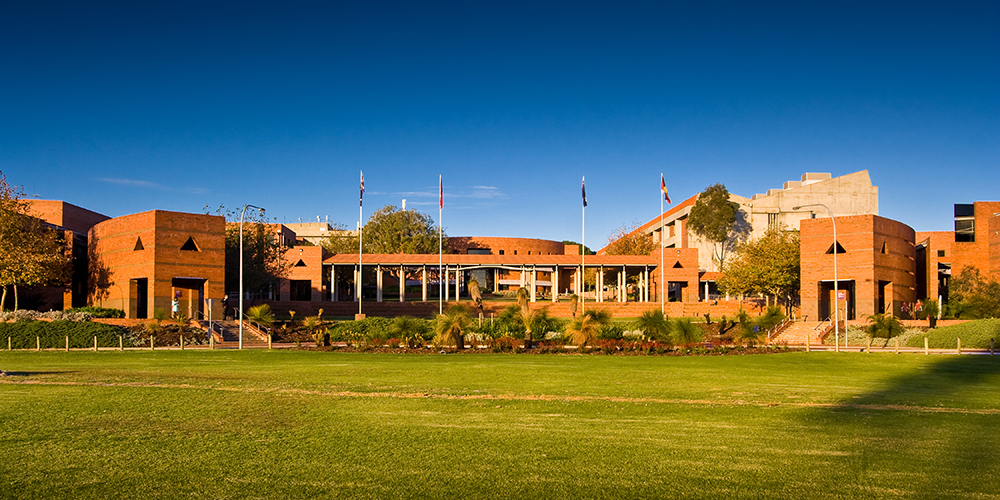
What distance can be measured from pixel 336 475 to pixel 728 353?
918 inches

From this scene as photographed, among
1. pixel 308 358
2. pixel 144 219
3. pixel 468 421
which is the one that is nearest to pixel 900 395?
pixel 468 421

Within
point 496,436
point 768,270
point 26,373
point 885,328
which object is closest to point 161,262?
point 26,373

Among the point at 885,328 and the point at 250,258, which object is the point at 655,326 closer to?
the point at 885,328

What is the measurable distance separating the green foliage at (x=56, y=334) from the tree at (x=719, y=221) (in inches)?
2261

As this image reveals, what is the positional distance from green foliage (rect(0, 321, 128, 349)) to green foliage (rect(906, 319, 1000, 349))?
37.9m

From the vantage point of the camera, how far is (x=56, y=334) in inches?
1252

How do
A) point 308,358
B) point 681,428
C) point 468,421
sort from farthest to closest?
point 308,358, point 468,421, point 681,428

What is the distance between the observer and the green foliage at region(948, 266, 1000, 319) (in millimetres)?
42406

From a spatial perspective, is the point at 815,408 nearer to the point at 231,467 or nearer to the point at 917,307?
the point at 231,467

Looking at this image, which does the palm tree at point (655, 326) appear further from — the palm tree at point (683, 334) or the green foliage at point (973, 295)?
the green foliage at point (973, 295)

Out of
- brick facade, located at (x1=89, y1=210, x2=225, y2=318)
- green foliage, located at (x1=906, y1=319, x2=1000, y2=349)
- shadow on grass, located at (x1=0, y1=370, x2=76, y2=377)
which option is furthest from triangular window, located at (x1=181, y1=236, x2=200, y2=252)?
green foliage, located at (x1=906, y1=319, x2=1000, y2=349)

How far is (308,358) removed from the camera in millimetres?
24719

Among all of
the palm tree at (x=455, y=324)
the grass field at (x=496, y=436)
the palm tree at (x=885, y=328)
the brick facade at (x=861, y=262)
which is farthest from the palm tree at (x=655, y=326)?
the brick facade at (x=861, y=262)

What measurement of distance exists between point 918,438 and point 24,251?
146 ft
